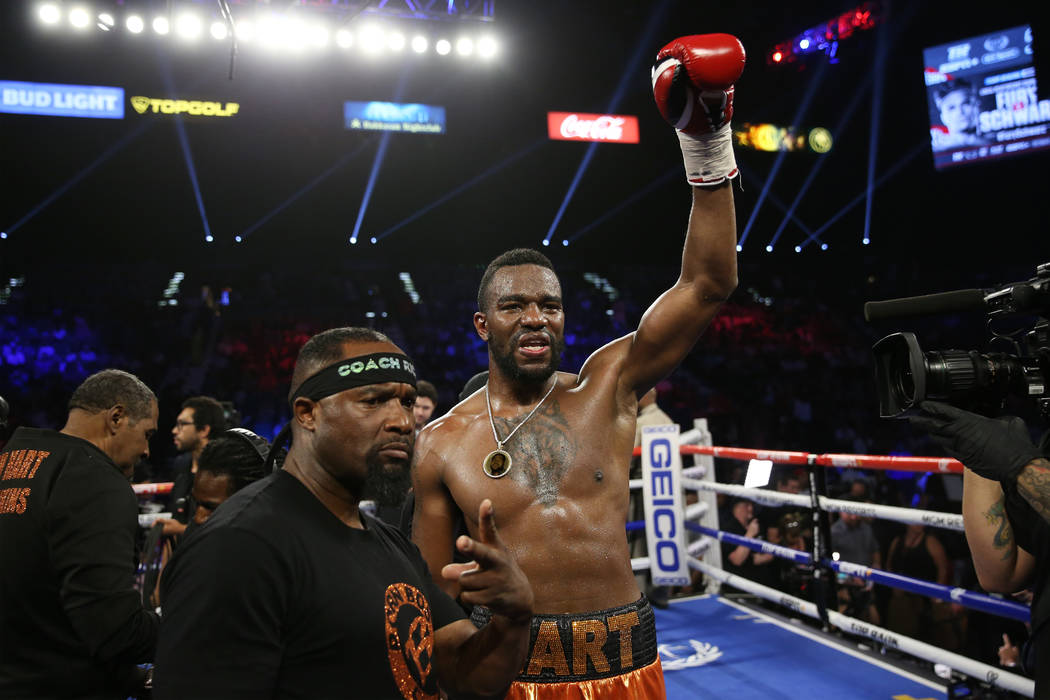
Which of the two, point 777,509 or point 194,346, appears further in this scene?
point 194,346

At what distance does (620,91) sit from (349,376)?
15.8 meters

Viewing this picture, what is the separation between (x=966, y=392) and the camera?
4.27 feet

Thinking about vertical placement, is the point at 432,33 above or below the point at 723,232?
above

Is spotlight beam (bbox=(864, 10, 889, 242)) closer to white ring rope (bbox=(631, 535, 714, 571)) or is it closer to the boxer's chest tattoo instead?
white ring rope (bbox=(631, 535, 714, 571))

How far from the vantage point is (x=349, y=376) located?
3.97 feet

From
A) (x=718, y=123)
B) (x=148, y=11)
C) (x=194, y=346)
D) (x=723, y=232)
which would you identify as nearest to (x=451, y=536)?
(x=723, y=232)

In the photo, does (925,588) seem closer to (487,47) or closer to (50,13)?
(487,47)

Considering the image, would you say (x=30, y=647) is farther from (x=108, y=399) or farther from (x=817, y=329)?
(x=817, y=329)

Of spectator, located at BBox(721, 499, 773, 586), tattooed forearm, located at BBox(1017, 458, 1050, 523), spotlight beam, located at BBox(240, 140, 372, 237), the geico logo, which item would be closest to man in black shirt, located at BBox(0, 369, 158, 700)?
tattooed forearm, located at BBox(1017, 458, 1050, 523)

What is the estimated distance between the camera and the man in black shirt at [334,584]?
3.05ft

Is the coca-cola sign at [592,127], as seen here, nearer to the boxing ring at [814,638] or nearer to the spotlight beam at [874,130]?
the spotlight beam at [874,130]

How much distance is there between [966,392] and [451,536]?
1.20 m

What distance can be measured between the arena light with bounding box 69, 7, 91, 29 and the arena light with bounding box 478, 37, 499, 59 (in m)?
5.70

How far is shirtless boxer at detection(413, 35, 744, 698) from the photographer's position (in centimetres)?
169
